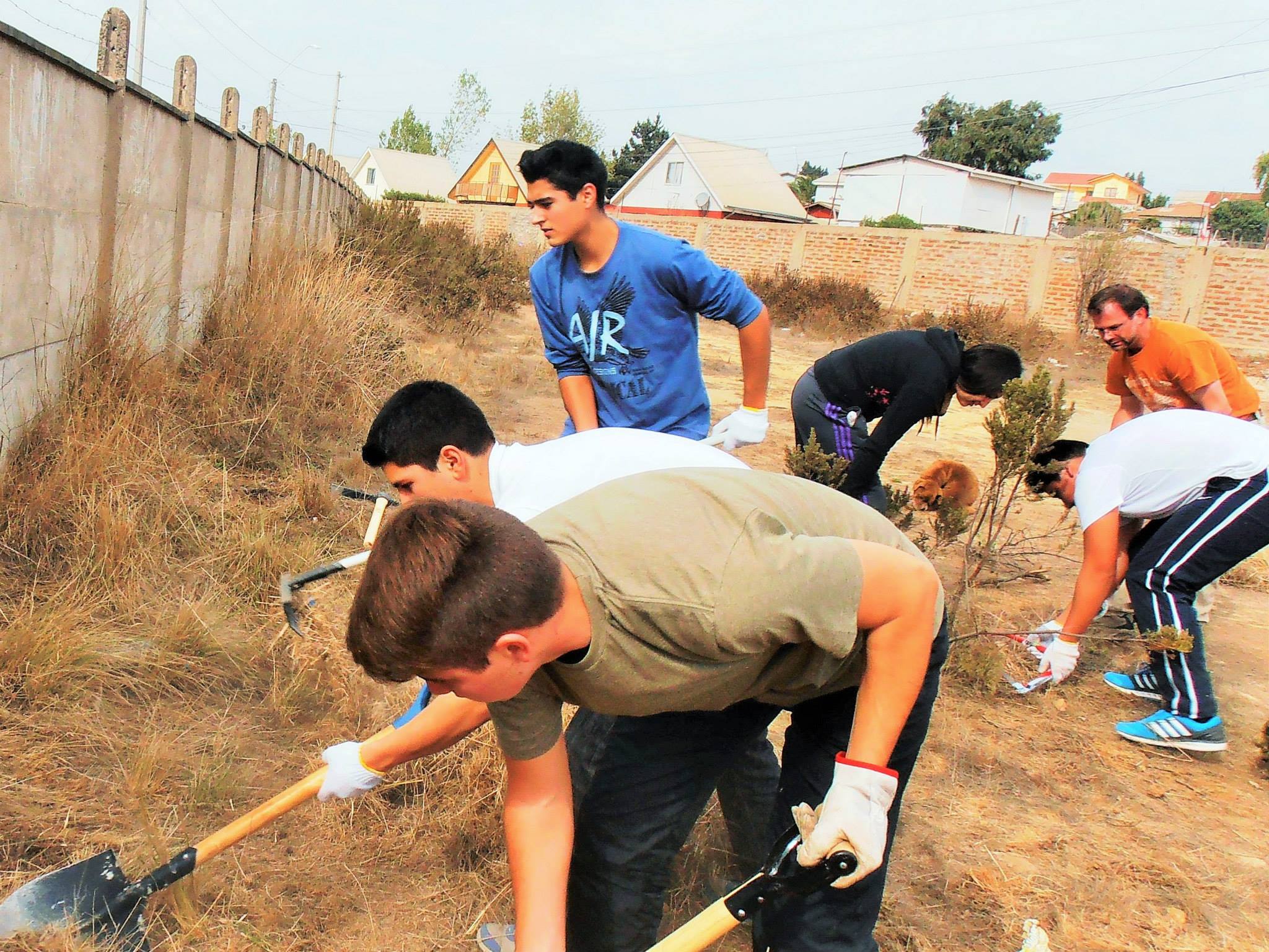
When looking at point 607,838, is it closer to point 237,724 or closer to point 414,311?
point 237,724

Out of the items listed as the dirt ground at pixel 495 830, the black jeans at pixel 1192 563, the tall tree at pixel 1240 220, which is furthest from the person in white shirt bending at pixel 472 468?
the tall tree at pixel 1240 220

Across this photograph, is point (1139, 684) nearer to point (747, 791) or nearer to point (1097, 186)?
point (747, 791)

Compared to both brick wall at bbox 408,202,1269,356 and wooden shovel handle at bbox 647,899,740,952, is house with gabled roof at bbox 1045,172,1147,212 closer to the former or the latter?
brick wall at bbox 408,202,1269,356

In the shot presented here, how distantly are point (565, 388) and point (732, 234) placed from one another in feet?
62.3

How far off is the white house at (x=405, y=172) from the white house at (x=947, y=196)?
29578mm

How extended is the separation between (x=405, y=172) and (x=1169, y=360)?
2534 inches

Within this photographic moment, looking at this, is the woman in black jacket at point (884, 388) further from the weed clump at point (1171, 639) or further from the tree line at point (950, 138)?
the tree line at point (950, 138)

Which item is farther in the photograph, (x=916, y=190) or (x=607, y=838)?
(x=916, y=190)

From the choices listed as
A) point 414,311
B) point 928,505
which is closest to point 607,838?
point 928,505

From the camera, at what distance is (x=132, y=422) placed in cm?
368

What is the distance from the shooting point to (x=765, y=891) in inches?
66.4

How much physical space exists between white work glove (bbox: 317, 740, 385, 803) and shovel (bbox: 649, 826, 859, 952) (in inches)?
30.6

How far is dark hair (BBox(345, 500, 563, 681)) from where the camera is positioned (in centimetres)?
124

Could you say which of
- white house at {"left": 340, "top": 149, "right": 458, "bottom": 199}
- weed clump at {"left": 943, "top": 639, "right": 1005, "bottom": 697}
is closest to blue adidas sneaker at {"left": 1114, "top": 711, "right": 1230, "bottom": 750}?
weed clump at {"left": 943, "top": 639, "right": 1005, "bottom": 697}
